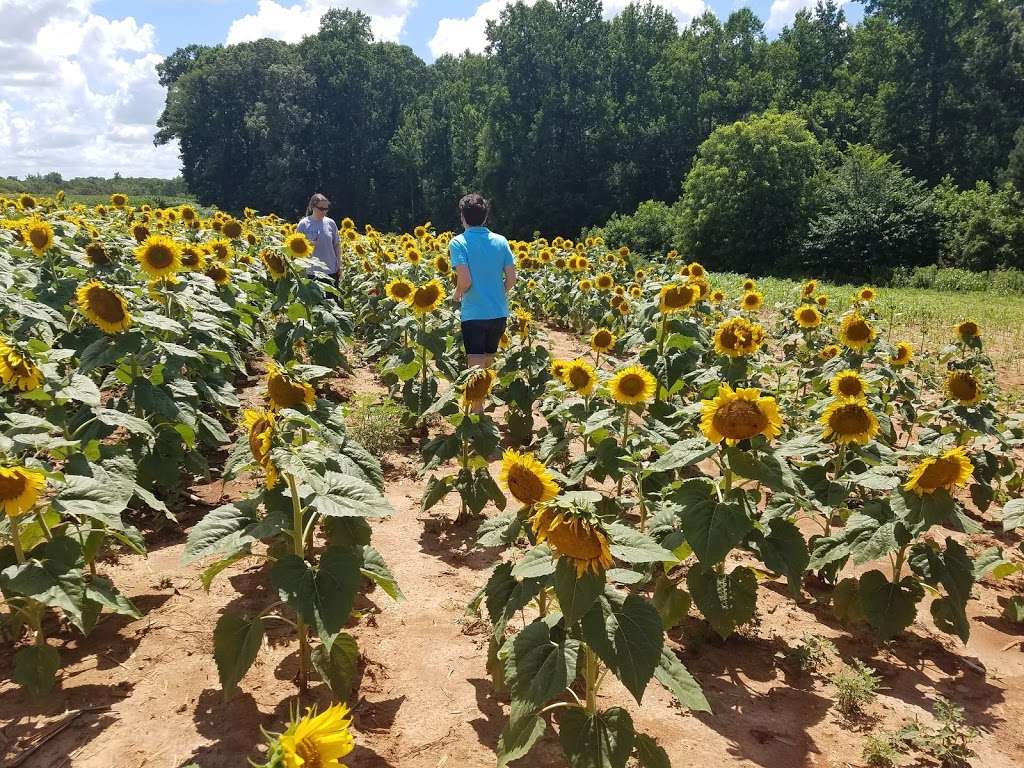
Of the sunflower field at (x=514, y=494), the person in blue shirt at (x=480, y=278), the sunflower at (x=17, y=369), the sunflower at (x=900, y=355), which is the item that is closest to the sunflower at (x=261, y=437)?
the sunflower field at (x=514, y=494)

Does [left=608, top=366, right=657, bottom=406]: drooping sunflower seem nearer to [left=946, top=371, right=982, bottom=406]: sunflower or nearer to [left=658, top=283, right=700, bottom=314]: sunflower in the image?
[left=658, top=283, right=700, bottom=314]: sunflower

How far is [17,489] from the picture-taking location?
213 centimetres

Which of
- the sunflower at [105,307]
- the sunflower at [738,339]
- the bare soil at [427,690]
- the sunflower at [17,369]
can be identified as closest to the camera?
the bare soil at [427,690]

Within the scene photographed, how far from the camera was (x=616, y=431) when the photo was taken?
11.5 feet

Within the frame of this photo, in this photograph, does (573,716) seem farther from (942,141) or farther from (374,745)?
(942,141)

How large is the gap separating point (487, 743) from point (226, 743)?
0.88 metres

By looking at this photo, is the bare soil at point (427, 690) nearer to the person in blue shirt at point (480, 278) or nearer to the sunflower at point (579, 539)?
the sunflower at point (579, 539)

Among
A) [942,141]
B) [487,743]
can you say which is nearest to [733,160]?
[942,141]

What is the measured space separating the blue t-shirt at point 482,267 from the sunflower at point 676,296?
136 centimetres

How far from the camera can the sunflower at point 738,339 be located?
13.8 feet

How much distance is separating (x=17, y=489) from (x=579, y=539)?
1.73 metres

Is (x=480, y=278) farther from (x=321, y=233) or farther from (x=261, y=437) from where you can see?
(x=261, y=437)

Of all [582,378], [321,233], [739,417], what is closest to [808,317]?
[582,378]

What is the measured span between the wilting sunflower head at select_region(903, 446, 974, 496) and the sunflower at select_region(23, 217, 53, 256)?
5.43 meters
